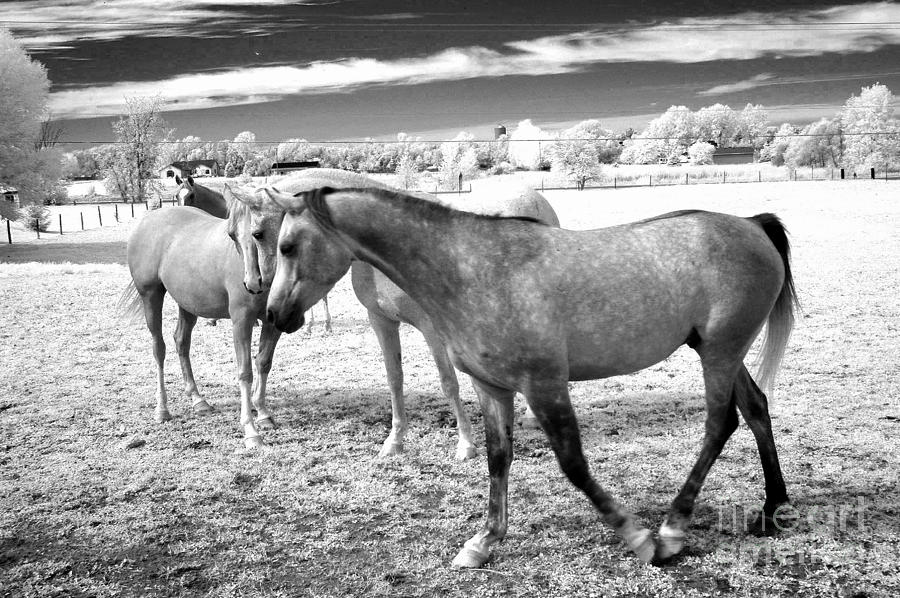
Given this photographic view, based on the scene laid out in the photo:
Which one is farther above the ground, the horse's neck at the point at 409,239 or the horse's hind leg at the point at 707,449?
the horse's neck at the point at 409,239

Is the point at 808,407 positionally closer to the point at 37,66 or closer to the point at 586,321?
the point at 586,321

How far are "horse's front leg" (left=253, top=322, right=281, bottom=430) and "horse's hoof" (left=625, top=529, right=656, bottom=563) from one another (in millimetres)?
3309

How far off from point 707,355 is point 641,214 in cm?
2394

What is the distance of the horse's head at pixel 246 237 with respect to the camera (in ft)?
14.2

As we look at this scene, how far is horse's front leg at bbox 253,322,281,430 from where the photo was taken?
5426 millimetres

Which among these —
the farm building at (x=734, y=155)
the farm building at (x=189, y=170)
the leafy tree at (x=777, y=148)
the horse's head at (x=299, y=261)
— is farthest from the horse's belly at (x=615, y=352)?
the farm building at (x=734, y=155)

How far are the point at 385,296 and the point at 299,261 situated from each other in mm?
1306

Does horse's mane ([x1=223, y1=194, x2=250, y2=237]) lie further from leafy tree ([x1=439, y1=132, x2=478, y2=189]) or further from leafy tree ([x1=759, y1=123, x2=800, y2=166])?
leafy tree ([x1=759, y1=123, x2=800, y2=166])

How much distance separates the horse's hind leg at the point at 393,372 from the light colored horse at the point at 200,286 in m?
0.73

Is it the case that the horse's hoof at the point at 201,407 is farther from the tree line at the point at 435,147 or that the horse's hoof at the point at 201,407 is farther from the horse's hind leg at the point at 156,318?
the tree line at the point at 435,147

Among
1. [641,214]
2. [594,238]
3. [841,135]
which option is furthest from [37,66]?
[841,135]

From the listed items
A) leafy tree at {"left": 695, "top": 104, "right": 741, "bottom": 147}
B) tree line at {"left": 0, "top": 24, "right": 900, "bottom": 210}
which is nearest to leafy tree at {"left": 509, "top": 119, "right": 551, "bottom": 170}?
tree line at {"left": 0, "top": 24, "right": 900, "bottom": 210}

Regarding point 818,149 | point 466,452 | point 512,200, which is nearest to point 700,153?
point 818,149

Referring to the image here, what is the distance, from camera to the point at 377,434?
17.5ft
